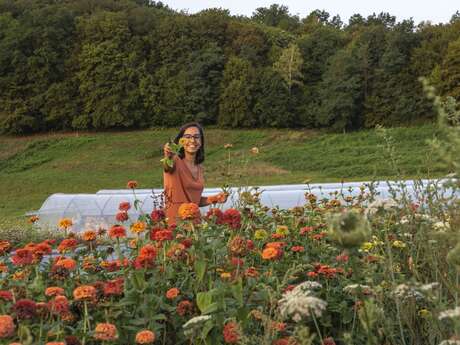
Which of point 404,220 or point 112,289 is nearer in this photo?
point 112,289

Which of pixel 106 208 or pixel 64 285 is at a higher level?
→ pixel 64 285

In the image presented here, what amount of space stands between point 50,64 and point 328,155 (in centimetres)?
1585

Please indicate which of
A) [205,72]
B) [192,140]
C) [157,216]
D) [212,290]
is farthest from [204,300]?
[205,72]

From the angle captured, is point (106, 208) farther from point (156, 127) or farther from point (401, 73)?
point (401, 73)

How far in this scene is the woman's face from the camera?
429cm

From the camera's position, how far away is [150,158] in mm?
22938

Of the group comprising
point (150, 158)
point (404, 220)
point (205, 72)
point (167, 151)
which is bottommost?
point (150, 158)

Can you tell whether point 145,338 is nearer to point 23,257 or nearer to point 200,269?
point 200,269

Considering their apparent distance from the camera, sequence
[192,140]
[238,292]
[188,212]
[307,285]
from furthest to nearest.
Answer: [192,140], [188,212], [238,292], [307,285]

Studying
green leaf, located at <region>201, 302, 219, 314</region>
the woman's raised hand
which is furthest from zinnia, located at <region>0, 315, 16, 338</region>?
the woman's raised hand

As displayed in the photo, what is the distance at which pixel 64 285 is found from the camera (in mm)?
1902

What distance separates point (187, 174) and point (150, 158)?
19111mm

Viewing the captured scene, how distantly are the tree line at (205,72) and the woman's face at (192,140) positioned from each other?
2142cm

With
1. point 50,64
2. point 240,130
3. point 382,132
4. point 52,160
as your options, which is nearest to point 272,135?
point 240,130
